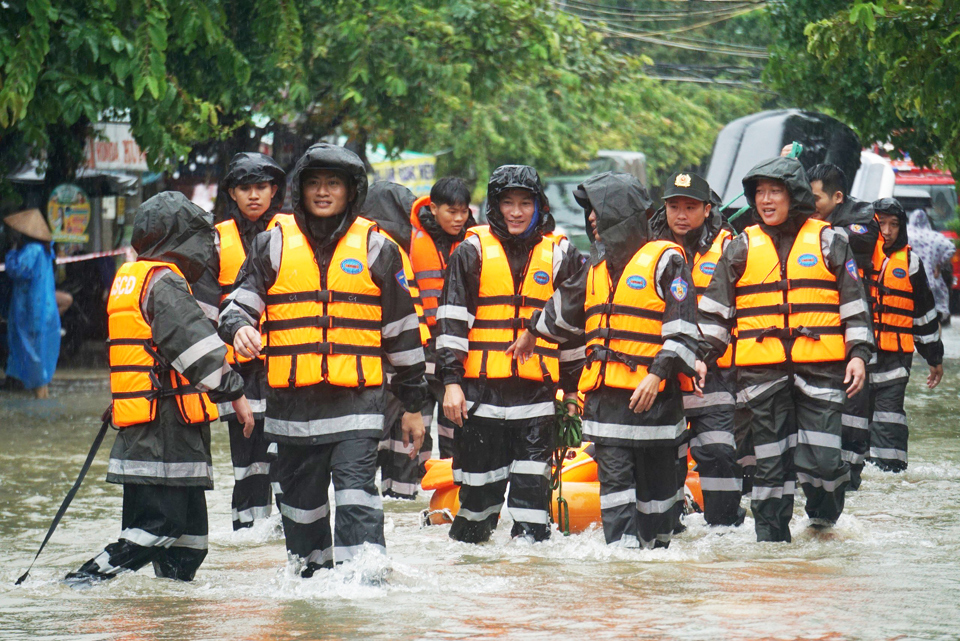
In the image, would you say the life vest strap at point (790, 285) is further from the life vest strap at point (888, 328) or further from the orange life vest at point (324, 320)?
the life vest strap at point (888, 328)

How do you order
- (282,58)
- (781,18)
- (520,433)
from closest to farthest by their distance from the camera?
(520,433) → (282,58) → (781,18)

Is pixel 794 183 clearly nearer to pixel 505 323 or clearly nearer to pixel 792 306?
pixel 792 306

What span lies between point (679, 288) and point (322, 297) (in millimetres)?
1776

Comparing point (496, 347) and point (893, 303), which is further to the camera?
point (893, 303)

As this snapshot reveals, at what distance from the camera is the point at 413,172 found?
1068 inches

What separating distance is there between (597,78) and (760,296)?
529 inches

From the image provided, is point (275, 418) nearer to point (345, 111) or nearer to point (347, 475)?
point (347, 475)

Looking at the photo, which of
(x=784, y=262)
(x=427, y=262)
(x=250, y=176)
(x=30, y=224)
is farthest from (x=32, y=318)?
(x=784, y=262)

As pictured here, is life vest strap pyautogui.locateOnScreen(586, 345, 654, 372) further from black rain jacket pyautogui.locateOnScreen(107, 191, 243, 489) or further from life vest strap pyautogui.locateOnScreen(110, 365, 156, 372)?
life vest strap pyautogui.locateOnScreen(110, 365, 156, 372)

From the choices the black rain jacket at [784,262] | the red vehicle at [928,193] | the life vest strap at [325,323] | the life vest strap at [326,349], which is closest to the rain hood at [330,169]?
the life vest strap at [325,323]

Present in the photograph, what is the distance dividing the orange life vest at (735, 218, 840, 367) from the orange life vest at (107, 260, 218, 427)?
2.89 meters

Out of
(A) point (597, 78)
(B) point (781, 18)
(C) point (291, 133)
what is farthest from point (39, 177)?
(B) point (781, 18)

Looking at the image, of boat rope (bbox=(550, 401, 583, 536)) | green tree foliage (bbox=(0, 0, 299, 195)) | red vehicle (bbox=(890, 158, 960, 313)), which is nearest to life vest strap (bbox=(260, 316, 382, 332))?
boat rope (bbox=(550, 401, 583, 536))

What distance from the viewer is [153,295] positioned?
605 cm
